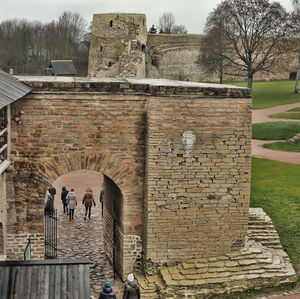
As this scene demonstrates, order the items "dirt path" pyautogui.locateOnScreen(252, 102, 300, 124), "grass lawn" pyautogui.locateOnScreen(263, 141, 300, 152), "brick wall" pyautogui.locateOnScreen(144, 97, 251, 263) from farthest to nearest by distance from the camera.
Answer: "dirt path" pyautogui.locateOnScreen(252, 102, 300, 124) < "grass lawn" pyautogui.locateOnScreen(263, 141, 300, 152) < "brick wall" pyautogui.locateOnScreen(144, 97, 251, 263)

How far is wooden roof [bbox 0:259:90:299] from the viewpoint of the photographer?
5.61 metres

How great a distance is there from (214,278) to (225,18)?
2459 centimetres

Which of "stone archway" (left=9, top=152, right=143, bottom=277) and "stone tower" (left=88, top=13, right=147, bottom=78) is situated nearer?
"stone archway" (left=9, top=152, right=143, bottom=277)

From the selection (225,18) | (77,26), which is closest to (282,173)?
(225,18)

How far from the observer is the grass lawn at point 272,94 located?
39.5 m

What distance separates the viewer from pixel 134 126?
10539 millimetres

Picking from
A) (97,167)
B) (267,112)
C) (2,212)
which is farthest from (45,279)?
(267,112)

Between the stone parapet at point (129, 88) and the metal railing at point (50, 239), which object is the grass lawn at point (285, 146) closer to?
the stone parapet at point (129, 88)

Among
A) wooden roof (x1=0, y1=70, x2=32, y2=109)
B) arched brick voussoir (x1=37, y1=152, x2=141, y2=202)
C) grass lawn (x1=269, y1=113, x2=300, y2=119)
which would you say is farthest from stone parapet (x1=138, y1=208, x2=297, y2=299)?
grass lawn (x1=269, y1=113, x2=300, y2=119)

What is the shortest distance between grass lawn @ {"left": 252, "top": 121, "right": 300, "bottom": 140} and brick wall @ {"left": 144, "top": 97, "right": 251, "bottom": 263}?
1577cm

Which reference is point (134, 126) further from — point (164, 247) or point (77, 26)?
point (77, 26)

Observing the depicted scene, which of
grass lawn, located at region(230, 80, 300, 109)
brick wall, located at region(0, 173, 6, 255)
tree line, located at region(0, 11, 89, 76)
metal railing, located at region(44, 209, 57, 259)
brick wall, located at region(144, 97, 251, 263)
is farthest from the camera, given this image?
tree line, located at region(0, 11, 89, 76)

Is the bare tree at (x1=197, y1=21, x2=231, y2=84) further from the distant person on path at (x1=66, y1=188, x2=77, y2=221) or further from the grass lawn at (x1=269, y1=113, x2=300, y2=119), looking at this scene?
the distant person on path at (x1=66, y1=188, x2=77, y2=221)

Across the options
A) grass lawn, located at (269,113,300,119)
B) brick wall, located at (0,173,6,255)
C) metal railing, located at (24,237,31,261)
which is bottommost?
metal railing, located at (24,237,31,261)
